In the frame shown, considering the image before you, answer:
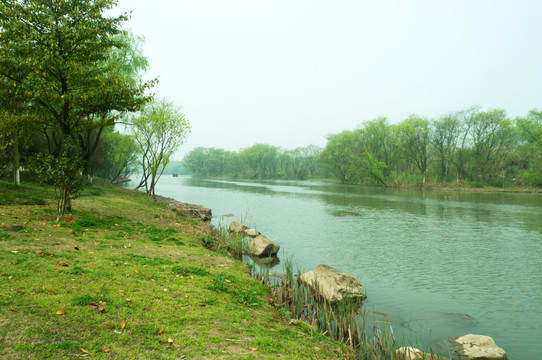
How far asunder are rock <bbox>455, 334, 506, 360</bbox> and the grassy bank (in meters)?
3.33

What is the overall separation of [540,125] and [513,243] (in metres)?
66.9

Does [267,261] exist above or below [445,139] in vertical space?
below

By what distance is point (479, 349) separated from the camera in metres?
7.62

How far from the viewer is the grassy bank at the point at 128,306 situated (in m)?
5.34

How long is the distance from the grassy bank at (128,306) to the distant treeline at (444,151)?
77.4 meters

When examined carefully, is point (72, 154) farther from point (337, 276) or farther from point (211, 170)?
point (211, 170)

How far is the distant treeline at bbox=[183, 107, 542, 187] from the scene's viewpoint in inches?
2739

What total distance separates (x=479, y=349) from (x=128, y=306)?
809 cm

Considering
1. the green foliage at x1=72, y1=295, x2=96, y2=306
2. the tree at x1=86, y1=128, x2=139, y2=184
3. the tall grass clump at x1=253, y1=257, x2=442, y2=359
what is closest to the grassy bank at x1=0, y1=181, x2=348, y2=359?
the green foliage at x1=72, y1=295, x2=96, y2=306

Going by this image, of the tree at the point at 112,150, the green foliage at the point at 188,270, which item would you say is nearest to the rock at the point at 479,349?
the green foliage at the point at 188,270

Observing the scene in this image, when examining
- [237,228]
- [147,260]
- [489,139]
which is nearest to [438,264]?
→ [237,228]

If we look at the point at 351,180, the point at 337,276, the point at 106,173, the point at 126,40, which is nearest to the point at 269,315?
the point at 337,276

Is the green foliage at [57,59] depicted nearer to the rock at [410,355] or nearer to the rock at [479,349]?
the rock at [410,355]

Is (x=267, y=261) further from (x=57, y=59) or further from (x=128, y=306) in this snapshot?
(x=57, y=59)
